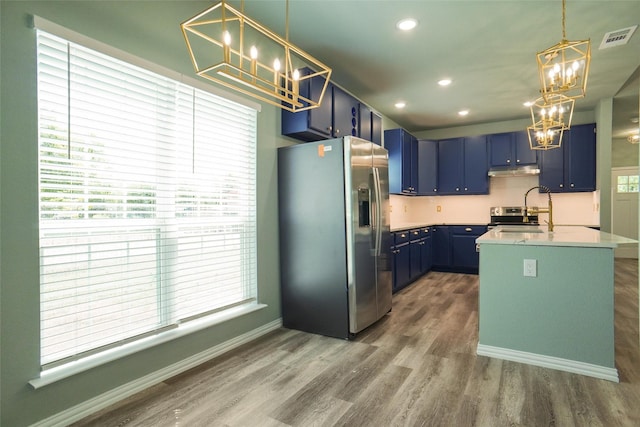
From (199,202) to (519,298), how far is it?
101 inches

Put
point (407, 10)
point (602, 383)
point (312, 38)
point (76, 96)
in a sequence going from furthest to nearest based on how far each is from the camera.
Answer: point (312, 38)
point (407, 10)
point (602, 383)
point (76, 96)

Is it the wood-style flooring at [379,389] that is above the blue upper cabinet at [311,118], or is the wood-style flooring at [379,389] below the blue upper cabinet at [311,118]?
below

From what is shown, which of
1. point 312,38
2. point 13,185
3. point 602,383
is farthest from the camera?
point 312,38

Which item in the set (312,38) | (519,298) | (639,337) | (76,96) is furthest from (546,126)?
(76,96)

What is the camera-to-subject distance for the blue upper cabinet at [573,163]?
5414 mm

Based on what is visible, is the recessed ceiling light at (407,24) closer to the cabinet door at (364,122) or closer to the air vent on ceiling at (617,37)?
the cabinet door at (364,122)

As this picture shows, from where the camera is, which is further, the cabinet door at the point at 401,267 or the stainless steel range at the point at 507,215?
the stainless steel range at the point at 507,215

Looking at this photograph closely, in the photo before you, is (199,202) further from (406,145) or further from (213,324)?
(406,145)

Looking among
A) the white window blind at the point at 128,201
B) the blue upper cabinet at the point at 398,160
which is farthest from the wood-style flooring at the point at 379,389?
the blue upper cabinet at the point at 398,160

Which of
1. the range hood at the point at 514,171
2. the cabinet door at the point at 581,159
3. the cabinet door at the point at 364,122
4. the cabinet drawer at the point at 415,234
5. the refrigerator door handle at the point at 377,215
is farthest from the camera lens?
the range hood at the point at 514,171

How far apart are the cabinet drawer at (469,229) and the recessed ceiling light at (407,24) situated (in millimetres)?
3882

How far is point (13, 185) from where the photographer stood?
5.55 ft

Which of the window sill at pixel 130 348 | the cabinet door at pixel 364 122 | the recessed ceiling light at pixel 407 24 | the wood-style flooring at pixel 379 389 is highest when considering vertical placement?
the recessed ceiling light at pixel 407 24

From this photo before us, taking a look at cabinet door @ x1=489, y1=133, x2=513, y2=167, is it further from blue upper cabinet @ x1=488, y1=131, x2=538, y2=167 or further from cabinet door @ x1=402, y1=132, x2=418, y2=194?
cabinet door @ x1=402, y1=132, x2=418, y2=194
